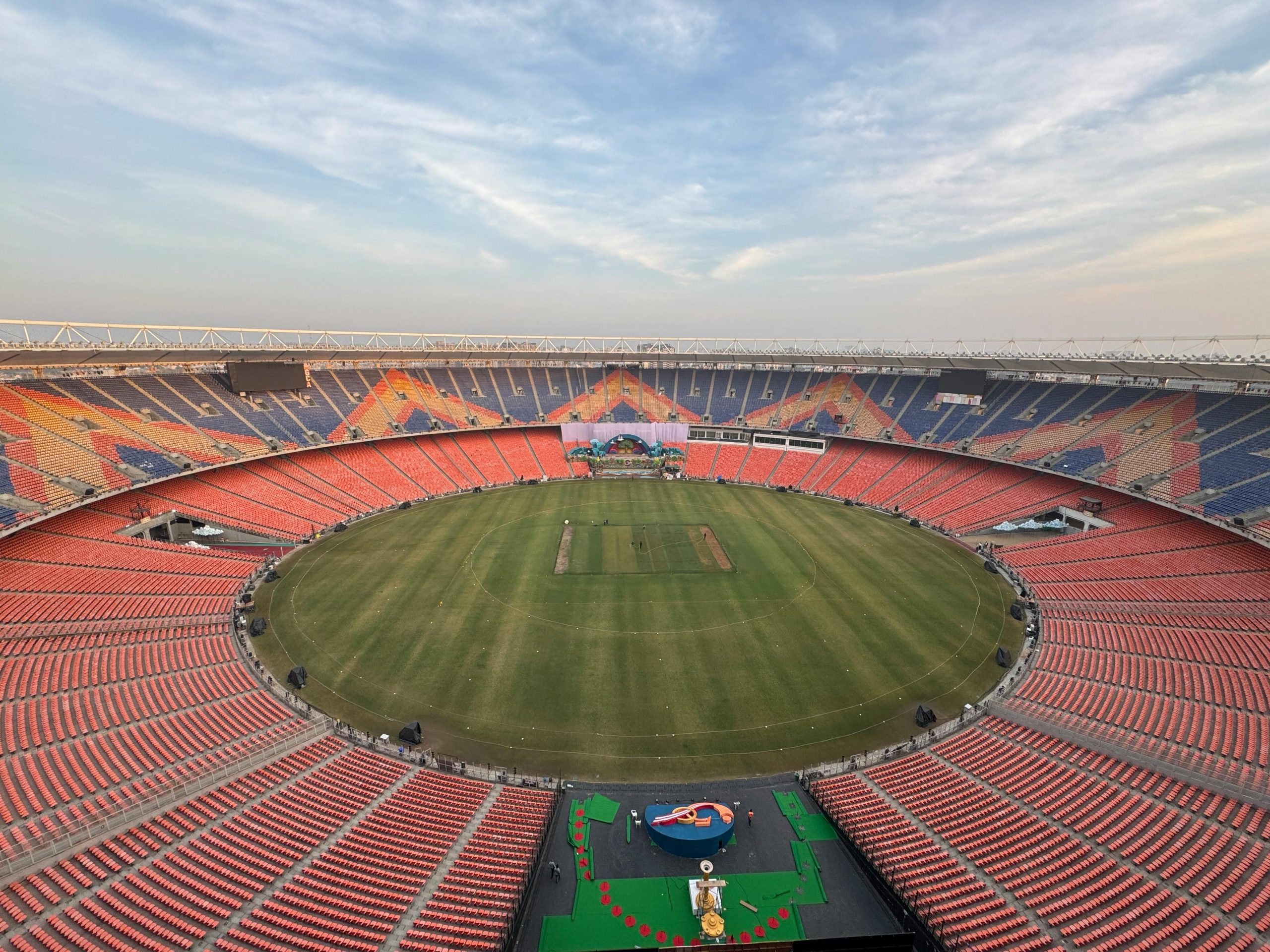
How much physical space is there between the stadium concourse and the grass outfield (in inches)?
89.4

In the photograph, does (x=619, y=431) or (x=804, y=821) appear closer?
(x=804, y=821)

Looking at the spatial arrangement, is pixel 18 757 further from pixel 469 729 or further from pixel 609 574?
pixel 609 574

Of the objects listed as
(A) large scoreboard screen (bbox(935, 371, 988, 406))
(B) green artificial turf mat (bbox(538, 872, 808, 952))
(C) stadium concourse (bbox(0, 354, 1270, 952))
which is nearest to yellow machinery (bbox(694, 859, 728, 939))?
(B) green artificial turf mat (bbox(538, 872, 808, 952))

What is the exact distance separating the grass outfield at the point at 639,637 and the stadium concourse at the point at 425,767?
2270 millimetres

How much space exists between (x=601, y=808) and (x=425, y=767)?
6810 millimetres

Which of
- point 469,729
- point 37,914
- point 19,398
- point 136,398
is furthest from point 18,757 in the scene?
point 136,398

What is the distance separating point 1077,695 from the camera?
894 inches

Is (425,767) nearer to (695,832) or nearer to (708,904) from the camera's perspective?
(695,832)

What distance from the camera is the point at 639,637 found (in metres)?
28.9

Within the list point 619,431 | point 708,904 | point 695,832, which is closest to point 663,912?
point 708,904

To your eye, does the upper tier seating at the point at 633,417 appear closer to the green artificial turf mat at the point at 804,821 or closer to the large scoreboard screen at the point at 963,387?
the large scoreboard screen at the point at 963,387

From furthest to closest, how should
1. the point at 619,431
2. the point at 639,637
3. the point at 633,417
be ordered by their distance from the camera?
the point at 633,417 < the point at 619,431 < the point at 639,637

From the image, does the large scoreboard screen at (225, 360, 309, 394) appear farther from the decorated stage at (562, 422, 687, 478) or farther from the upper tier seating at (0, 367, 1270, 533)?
the decorated stage at (562, 422, 687, 478)

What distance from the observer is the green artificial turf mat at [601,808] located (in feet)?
59.0
